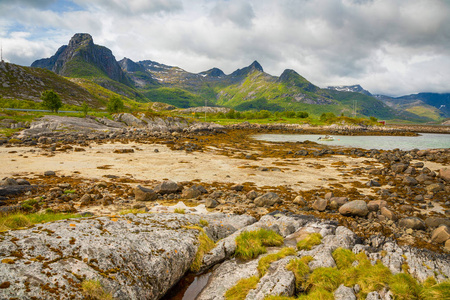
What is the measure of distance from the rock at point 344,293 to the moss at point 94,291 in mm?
6271

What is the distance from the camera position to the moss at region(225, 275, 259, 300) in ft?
21.6

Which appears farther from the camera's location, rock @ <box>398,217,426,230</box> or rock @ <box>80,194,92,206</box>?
rock @ <box>80,194,92,206</box>

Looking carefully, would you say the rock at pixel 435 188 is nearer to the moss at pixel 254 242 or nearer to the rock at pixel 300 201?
the rock at pixel 300 201

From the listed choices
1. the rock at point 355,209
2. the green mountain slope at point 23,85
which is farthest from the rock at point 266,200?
the green mountain slope at point 23,85

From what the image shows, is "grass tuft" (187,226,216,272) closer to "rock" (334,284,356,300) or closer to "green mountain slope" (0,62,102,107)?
"rock" (334,284,356,300)

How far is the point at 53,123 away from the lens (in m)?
67.6

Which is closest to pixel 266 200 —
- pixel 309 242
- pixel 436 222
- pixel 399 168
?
pixel 309 242

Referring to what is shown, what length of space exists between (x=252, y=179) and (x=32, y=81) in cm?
24959

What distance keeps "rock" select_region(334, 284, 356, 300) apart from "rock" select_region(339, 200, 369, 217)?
1136 cm

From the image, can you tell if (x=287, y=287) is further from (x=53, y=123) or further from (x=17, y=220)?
(x=53, y=123)

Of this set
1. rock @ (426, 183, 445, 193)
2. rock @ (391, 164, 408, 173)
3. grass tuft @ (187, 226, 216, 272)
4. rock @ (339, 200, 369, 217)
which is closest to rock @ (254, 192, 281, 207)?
rock @ (339, 200, 369, 217)

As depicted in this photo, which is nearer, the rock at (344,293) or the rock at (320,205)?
the rock at (344,293)

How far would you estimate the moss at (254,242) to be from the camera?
8891 millimetres

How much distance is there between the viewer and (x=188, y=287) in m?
7.70
